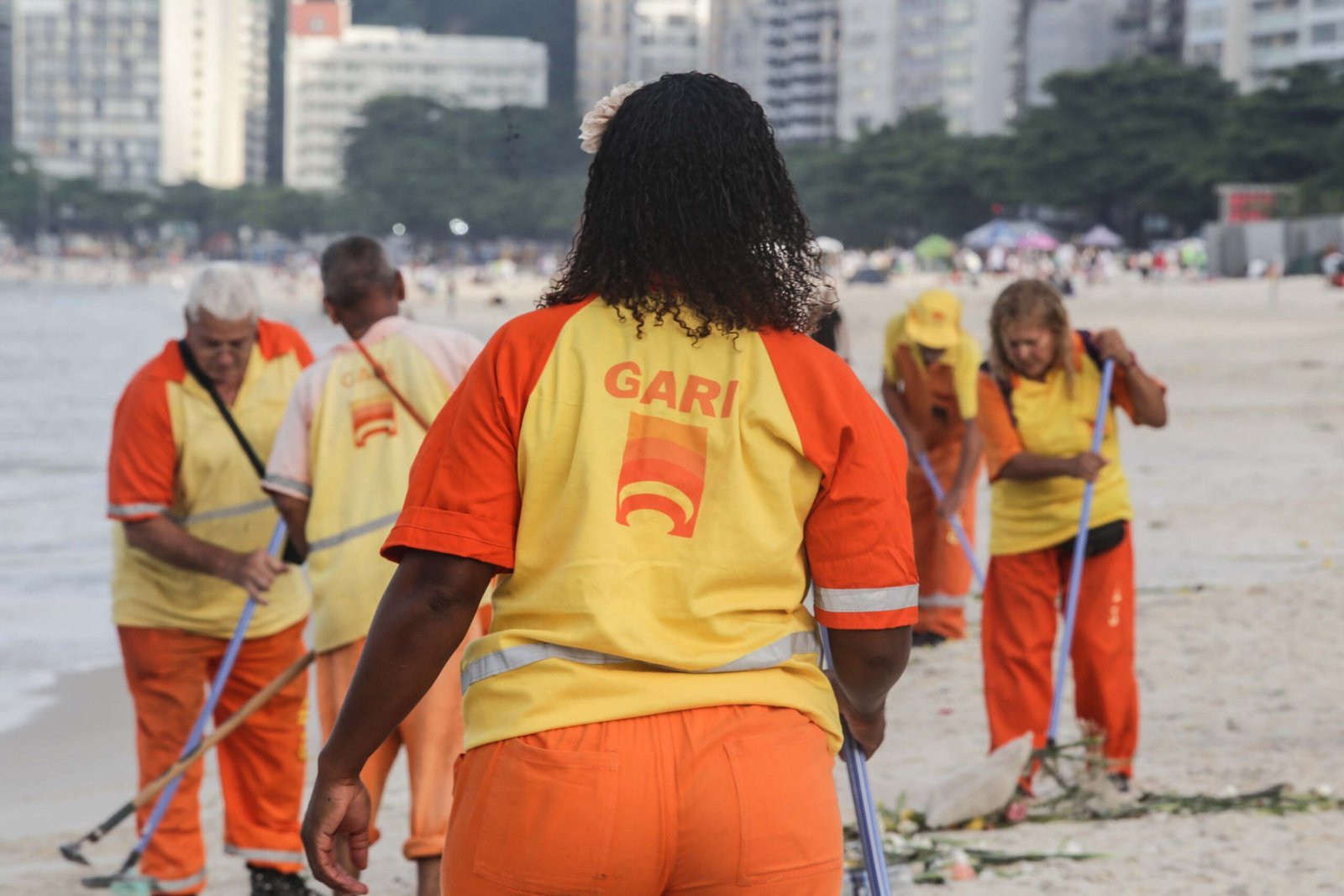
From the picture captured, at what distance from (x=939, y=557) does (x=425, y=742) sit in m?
4.69

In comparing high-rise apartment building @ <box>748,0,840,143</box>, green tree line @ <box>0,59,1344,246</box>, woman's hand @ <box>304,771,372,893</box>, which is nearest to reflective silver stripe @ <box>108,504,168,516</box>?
woman's hand @ <box>304,771,372,893</box>

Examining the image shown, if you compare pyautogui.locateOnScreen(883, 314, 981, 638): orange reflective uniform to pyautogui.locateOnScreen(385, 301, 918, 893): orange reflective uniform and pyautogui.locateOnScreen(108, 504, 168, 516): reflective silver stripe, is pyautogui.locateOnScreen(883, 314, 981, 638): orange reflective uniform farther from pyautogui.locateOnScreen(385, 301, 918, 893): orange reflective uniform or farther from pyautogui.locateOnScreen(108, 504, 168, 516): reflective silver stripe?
pyautogui.locateOnScreen(385, 301, 918, 893): orange reflective uniform

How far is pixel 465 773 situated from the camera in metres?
2.22

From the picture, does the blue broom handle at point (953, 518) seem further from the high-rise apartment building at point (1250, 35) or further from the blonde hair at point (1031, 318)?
the high-rise apartment building at point (1250, 35)

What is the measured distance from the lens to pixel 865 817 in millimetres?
2566

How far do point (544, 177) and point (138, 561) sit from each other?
117471 mm

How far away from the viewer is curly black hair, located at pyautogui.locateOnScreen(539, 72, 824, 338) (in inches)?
88.7

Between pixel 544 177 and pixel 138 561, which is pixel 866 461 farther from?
pixel 544 177

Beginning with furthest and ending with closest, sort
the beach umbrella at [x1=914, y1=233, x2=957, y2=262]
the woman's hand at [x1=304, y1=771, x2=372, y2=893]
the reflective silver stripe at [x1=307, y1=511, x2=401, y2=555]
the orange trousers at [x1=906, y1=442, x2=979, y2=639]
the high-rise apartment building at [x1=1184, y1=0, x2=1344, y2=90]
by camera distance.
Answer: the high-rise apartment building at [x1=1184, y1=0, x2=1344, y2=90] → the beach umbrella at [x1=914, y1=233, x2=957, y2=262] → the orange trousers at [x1=906, y1=442, x2=979, y2=639] → the reflective silver stripe at [x1=307, y1=511, x2=401, y2=555] → the woman's hand at [x1=304, y1=771, x2=372, y2=893]

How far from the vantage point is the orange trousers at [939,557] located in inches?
334

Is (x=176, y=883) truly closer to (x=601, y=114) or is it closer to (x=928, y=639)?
(x=601, y=114)

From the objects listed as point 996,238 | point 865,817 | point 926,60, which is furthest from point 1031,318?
point 926,60

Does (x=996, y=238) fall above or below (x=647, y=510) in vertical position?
above

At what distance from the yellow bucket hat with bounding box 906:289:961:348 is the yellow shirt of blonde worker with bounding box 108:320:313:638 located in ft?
12.4
